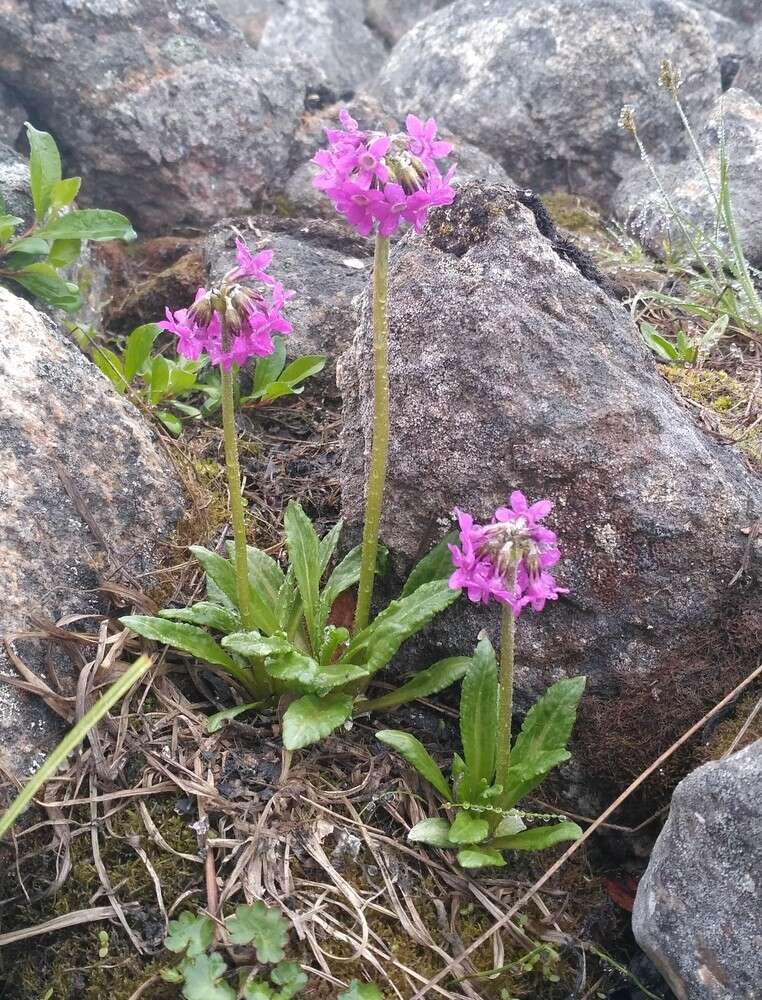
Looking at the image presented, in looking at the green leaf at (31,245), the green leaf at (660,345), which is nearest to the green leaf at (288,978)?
the green leaf at (31,245)

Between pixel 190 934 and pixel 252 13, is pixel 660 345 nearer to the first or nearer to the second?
pixel 190 934

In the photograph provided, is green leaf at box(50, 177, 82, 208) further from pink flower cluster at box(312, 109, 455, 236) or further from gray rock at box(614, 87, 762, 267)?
gray rock at box(614, 87, 762, 267)

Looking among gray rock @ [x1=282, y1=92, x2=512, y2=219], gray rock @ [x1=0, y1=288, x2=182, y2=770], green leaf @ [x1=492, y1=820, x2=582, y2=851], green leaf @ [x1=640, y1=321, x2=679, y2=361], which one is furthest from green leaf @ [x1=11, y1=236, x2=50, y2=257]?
green leaf @ [x1=492, y1=820, x2=582, y2=851]

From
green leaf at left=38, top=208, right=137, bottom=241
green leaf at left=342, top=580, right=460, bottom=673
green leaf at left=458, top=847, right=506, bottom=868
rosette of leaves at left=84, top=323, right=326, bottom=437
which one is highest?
green leaf at left=38, top=208, right=137, bottom=241

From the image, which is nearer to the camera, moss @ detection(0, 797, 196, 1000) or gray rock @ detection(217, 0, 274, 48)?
moss @ detection(0, 797, 196, 1000)

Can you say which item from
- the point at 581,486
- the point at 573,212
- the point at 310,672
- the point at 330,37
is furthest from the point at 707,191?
the point at 330,37

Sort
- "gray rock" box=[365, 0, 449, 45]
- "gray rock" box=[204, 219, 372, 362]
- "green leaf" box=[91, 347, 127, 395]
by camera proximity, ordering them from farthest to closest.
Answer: "gray rock" box=[365, 0, 449, 45]
"gray rock" box=[204, 219, 372, 362]
"green leaf" box=[91, 347, 127, 395]

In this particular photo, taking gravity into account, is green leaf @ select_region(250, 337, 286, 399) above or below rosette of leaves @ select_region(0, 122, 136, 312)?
below
